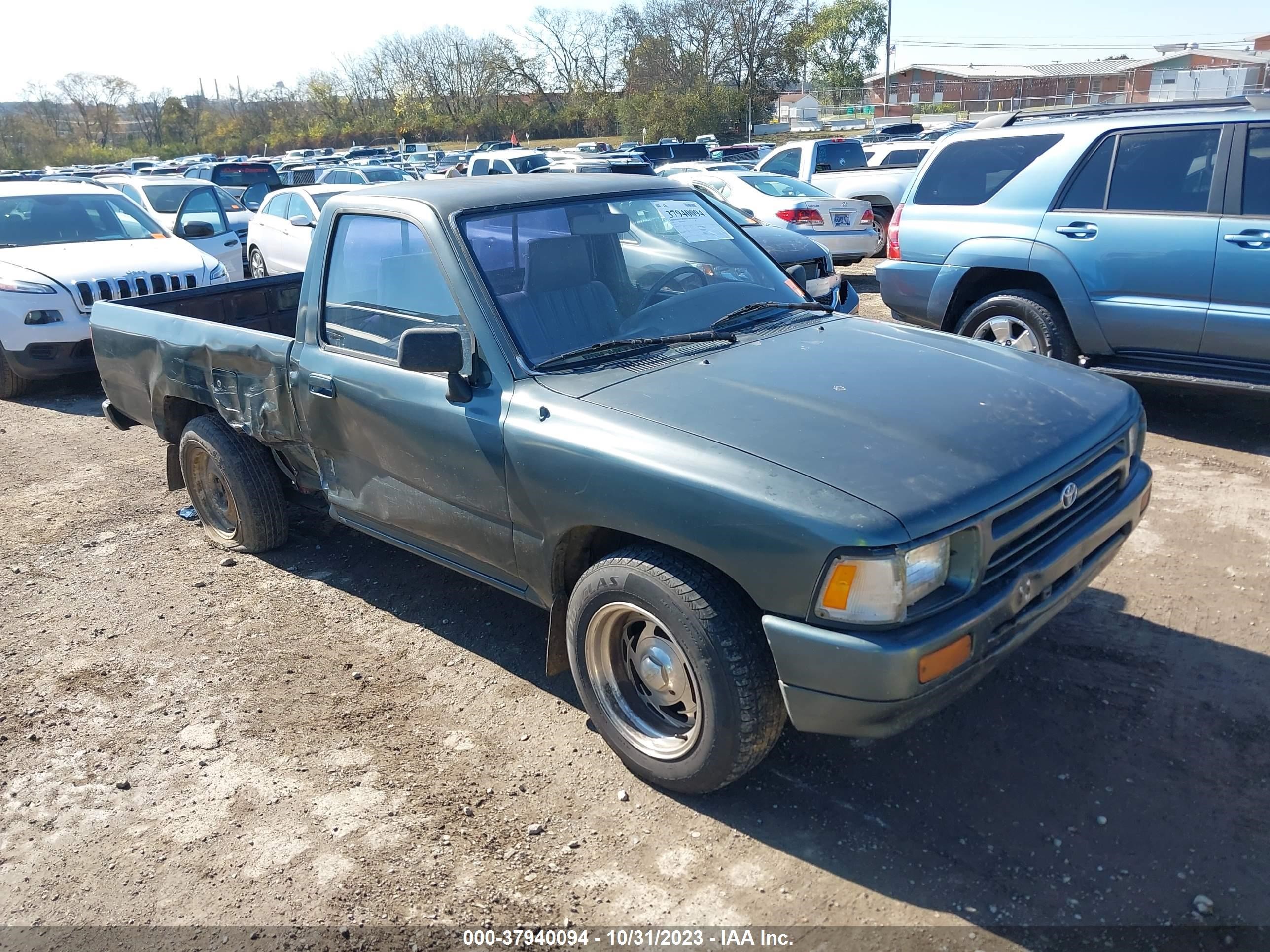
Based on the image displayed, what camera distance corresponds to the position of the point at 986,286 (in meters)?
6.82

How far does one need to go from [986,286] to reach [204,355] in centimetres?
511

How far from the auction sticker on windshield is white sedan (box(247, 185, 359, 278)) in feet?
29.6

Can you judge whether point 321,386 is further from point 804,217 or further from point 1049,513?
point 804,217

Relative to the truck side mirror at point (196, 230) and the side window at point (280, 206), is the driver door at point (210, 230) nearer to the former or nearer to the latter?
the truck side mirror at point (196, 230)

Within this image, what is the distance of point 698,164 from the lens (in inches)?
672

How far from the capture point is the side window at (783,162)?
16.6m

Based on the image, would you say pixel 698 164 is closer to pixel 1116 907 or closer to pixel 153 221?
pixel 153 221

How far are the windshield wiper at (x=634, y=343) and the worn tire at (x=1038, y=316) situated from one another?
3257 mm

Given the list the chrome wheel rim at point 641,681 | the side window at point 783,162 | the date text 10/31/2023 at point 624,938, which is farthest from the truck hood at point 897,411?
the side window at point 783,162

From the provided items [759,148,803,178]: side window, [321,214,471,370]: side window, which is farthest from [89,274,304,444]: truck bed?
[759,148,803,178]: side window

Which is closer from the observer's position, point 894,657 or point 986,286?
point 894,657

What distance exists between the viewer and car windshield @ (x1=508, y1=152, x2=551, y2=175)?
65.8 ft

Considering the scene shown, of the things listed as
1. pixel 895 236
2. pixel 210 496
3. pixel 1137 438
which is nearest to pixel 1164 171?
pixel 895 236

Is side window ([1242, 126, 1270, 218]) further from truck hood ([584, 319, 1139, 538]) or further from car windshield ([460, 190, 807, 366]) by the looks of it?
car windshield ([460, 190, 807, 366])
